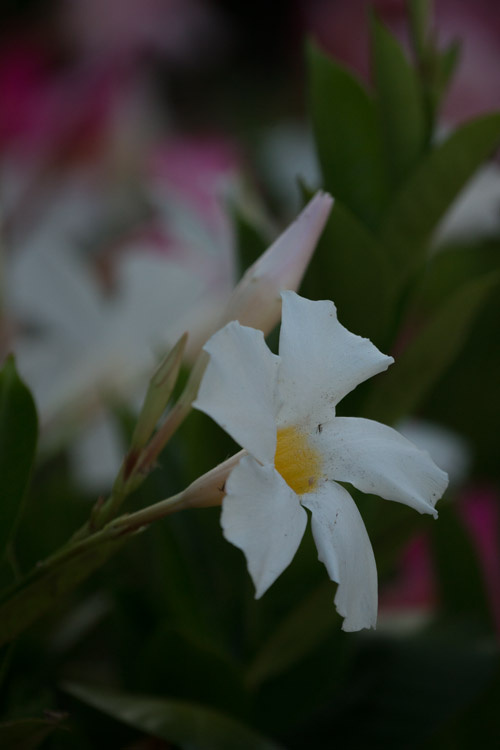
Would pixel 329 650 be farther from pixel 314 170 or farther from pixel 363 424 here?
pixel 314 170

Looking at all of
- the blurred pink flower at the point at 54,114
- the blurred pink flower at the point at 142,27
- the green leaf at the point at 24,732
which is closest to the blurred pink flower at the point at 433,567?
the green leaf at the point at 24,732

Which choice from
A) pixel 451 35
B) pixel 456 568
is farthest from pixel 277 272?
pixel 451 35

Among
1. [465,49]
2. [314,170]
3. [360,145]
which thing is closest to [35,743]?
[360,145]

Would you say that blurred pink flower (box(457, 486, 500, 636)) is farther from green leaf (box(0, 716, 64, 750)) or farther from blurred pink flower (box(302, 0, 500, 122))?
blurred pink flower (box(302, 0, 500, 122))

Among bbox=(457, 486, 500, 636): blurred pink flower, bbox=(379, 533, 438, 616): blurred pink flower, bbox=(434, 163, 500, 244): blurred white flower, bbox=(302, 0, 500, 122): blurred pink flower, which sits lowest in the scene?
bbox=(457, 486, 500, 636): blurred pink flower

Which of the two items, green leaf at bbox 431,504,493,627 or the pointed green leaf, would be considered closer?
the pointed green leaf

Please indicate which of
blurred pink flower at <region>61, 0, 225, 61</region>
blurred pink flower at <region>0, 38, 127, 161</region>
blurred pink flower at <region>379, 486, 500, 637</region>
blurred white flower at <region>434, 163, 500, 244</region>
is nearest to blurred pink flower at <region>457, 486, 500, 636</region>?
blurred pink flower at <region>379, 486, 500, 637</region>

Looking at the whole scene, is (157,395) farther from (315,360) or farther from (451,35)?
(451,35)
